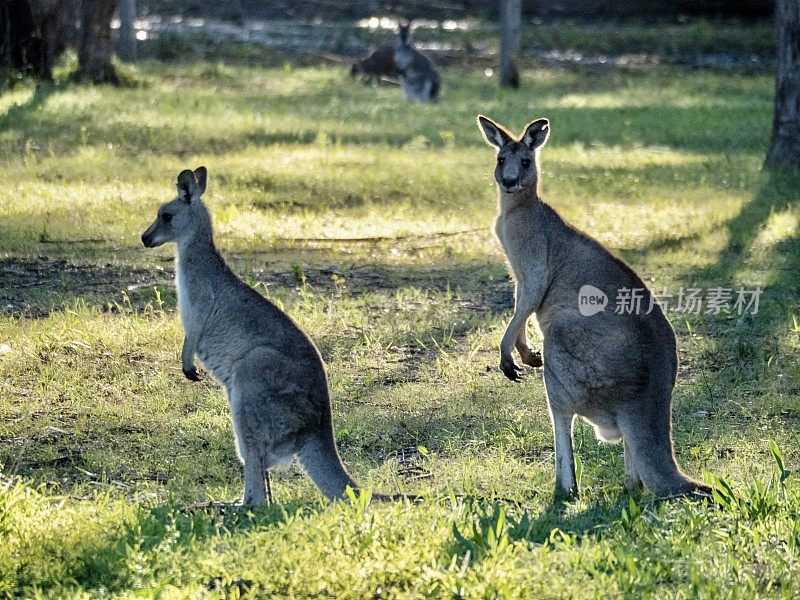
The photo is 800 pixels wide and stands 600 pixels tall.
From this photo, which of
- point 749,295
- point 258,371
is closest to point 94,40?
point 749,295

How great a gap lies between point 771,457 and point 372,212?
5024 millimetres

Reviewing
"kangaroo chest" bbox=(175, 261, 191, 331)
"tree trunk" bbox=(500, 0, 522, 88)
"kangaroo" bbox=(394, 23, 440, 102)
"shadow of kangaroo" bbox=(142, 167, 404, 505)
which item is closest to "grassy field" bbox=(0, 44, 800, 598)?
"shadow of kangaroo" bbox=(142, 167, 404, 505)

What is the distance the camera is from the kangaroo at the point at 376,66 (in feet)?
64.8

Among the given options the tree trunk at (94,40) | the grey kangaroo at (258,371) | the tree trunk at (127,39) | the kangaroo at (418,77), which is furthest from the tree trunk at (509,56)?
the grey kangaroo at (258,371)

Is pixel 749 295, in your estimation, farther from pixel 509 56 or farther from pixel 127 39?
pixel 127 39

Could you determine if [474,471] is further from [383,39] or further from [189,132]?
[383,39]

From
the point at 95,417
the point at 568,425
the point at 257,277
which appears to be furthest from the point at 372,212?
the point at 568,425

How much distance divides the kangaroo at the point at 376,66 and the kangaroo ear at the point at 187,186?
1432cm

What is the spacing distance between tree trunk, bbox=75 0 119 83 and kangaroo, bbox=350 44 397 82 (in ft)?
15.6

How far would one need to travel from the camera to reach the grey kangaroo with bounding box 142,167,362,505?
4566 millimetres

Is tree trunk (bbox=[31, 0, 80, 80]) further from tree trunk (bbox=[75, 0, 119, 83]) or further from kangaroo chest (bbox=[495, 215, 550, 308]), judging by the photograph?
kangaroo chest (bbox=[495, 215, 550, 308])

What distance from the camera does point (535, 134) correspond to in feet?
18.5

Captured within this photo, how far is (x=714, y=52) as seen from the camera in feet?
78.6

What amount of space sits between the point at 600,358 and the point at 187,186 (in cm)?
185
